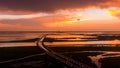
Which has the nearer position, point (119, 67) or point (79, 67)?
point (79, 67)

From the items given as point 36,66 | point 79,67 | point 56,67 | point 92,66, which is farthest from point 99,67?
point 36,66

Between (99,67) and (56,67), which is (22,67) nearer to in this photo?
(56,67)

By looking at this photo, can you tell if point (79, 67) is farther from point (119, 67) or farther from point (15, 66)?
point (15, 66)

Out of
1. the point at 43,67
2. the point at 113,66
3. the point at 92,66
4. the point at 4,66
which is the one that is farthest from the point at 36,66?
the point at 113,66

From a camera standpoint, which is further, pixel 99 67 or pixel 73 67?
pixel 99 67

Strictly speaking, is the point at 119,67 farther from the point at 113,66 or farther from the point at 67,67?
the point at 67,67

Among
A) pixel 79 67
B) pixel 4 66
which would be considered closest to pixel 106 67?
pixel 79 67

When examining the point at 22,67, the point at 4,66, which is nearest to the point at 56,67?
the point at 22,67

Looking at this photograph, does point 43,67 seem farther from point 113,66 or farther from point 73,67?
point 113,66
